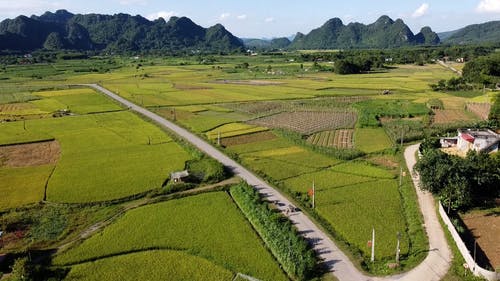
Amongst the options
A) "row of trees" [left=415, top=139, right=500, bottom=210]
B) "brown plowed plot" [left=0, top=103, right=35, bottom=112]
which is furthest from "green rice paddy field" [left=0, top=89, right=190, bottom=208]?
"row of trees" [left=415, top=139, right=500, bottom=210]

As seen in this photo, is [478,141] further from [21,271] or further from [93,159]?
[21,271]

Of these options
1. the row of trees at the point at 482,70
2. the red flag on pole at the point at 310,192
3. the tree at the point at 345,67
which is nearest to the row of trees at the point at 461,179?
the red flag on pole at the point at 310,192

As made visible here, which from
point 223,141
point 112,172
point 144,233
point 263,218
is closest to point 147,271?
point 144,233

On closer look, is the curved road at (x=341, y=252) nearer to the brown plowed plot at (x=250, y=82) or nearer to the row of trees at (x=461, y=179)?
the row of trees at (x=461, y=179)

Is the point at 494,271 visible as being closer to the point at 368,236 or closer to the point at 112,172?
the point at 368,236

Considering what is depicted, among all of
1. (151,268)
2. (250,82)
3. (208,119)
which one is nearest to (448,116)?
(208,119)

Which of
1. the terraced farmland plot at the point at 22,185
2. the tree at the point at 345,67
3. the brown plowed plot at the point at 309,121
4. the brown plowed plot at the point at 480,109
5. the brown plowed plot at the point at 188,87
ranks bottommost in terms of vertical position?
the terraced farmland plot at the point at 22,185
